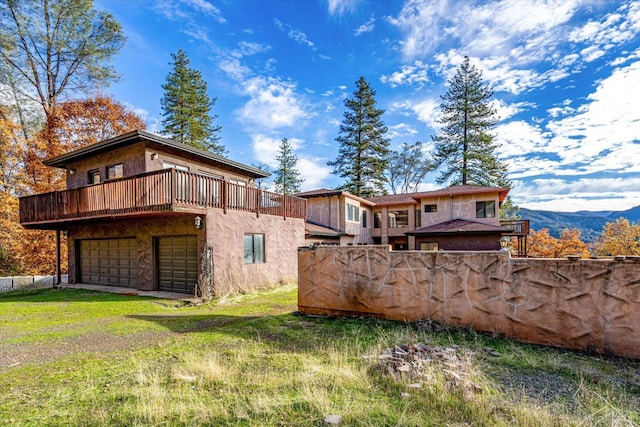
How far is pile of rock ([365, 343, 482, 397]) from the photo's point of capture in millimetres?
3688

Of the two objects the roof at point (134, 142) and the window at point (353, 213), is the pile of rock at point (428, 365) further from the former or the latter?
the window at point (353, 213)

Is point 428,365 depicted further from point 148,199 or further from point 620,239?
point 620,239

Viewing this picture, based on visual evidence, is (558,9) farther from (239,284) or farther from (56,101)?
(56,101)

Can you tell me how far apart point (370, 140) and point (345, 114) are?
417 cm

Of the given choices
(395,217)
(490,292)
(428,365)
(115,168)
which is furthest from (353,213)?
(428,365)

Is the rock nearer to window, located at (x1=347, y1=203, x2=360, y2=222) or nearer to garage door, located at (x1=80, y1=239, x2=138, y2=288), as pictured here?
garage door, located at (x1=80, y1=239, x2=138, y2=288)

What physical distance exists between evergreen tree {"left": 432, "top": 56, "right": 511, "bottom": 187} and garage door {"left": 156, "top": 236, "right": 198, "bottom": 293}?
82.6ft

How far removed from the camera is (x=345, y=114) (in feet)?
110

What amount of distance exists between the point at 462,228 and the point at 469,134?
13.2m

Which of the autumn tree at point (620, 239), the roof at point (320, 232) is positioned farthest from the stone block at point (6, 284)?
the autumn tree at point (620, 239)

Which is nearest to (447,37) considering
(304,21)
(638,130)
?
(304,21)

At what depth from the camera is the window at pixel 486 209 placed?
20.5 metres

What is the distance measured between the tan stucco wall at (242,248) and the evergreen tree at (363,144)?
18.3 m

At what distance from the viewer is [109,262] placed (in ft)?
44.3
